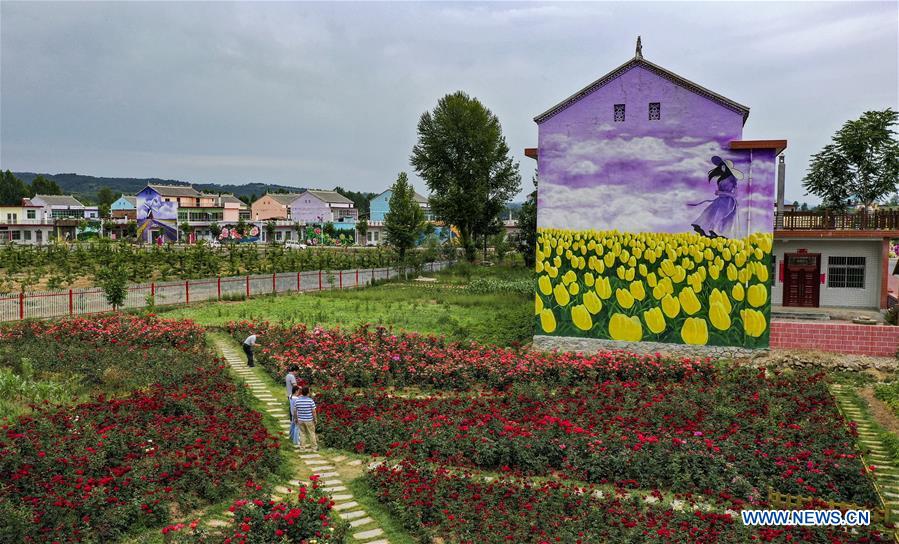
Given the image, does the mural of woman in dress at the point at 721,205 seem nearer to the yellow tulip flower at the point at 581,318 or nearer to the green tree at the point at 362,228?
the yellow tulip flower at the point at 581,318

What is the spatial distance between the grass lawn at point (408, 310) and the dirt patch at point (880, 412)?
10230 mm

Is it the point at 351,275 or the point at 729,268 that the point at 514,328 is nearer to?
the point at 729,268

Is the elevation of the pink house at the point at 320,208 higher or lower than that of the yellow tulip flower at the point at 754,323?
higher

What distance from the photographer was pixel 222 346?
76.3 ft

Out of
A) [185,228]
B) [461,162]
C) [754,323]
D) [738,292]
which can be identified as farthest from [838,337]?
[185,228]

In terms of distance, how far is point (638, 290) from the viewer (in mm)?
21469

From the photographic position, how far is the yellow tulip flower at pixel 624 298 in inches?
848

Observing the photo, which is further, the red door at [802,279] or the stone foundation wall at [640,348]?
the red door at [802,279]

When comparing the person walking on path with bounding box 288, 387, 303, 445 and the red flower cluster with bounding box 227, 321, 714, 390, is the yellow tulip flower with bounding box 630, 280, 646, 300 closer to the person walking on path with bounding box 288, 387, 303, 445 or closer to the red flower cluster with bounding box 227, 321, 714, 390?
the red flower cluster with bounding box 227, 321, 714, 390

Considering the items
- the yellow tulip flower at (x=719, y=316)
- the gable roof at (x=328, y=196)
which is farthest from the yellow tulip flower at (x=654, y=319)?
the gable roof at (x=328, y=196)

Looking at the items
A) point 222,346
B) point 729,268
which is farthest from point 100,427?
point 729,268

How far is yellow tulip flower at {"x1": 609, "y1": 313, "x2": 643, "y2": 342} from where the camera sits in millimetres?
21422

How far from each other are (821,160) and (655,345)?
19832 millimetres

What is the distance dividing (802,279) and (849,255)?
2.02m
